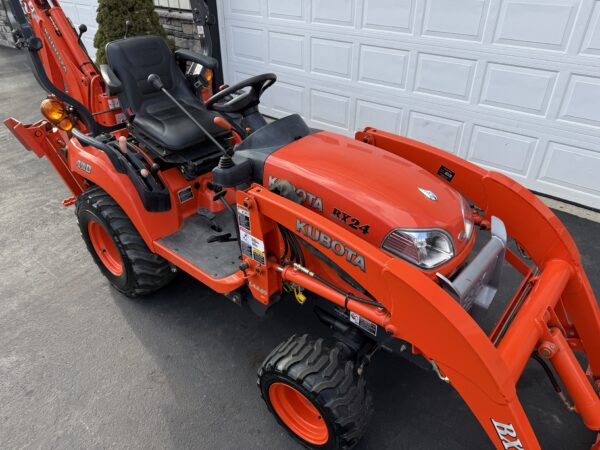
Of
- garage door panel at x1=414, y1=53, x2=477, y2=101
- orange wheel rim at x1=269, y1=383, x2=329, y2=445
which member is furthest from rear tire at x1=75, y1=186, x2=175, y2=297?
garage door panel at x1=414, y1=53, x2=477, y2=101

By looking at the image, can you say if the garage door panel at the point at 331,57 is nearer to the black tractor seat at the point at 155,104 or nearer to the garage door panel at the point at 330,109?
the garage door panel at the point at 330,109

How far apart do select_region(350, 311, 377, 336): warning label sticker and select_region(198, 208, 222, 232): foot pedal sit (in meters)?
1.22

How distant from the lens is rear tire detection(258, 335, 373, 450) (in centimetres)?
191

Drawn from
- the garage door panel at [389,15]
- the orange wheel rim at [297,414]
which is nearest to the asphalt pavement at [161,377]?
the orange wheel rim at [297,414]

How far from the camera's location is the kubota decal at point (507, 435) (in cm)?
155

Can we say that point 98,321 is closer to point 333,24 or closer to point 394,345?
point 394,345

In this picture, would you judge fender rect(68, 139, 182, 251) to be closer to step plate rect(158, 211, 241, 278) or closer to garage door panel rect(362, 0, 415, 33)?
step plate rect(158, 211, 241, 278)

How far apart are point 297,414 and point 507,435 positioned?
1.00 meters

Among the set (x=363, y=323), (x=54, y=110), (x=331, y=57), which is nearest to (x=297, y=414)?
(x=363, y=323)

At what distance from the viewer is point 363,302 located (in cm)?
189

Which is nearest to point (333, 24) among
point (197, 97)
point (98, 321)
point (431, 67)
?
point (431, 67)

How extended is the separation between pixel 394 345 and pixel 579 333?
0.94 meters

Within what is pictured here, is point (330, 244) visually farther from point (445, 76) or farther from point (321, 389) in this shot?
point (445, 76)

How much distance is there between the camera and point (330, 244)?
5.95 feet
